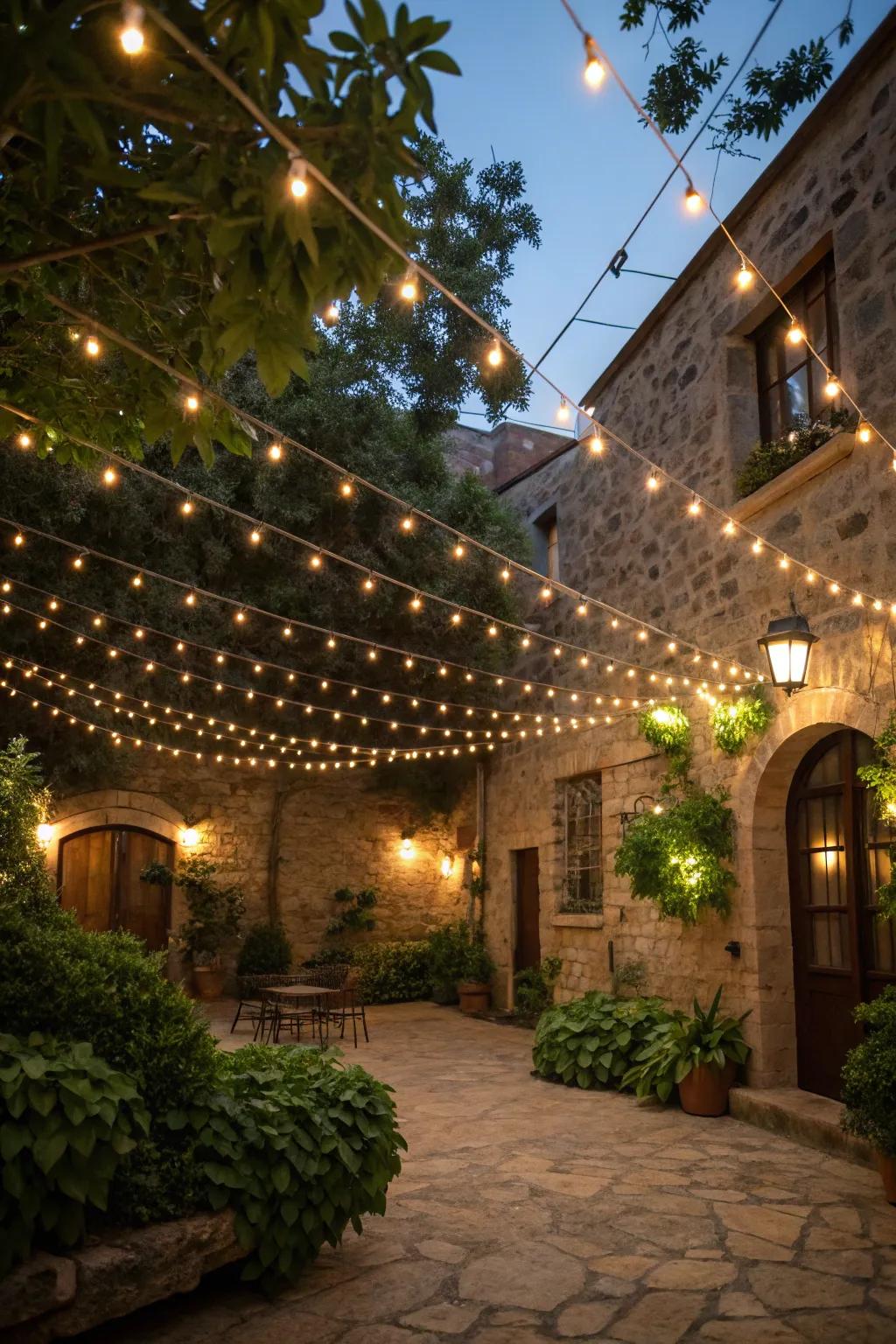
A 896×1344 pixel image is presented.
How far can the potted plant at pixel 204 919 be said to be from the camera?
10648 mm

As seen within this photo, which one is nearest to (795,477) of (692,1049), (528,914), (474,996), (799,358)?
(799,358)

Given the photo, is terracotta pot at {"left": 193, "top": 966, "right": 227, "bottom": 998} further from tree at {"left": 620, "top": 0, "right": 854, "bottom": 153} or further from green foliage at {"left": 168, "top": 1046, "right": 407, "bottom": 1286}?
tree at {"left": 620, "top": 0, "right": 854, "bottom": 153}

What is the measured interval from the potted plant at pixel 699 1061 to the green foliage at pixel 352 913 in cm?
571

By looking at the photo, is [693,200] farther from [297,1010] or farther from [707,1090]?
[297,1010]

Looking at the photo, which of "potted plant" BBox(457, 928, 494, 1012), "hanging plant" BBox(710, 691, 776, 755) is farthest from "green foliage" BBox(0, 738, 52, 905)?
"hanging plant" BBox(710, 691, 776, 755)

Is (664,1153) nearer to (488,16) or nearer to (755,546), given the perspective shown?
(755,546)

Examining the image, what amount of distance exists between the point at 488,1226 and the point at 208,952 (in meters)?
7.38

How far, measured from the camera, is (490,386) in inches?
446

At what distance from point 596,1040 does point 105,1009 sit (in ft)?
14.6

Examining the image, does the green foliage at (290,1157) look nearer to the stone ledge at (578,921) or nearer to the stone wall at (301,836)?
the stone ledge at (578,921)

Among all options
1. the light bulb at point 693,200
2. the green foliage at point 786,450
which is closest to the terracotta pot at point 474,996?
the green foliage at point 786,450

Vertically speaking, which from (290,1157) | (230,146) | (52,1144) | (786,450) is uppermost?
(786,450)

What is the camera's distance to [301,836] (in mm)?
11766

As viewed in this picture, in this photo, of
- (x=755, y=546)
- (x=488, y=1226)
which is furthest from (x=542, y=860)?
(x=488, y=1226)
